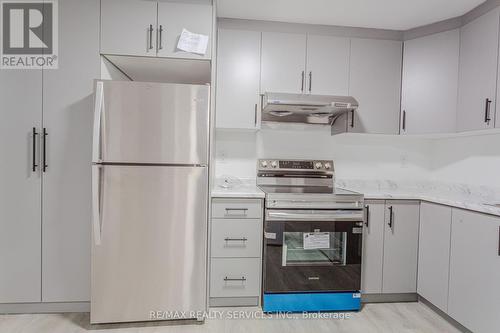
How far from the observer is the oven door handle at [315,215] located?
79.8 inches

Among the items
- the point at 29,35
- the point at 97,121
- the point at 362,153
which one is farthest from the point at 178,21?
the point at 362,153

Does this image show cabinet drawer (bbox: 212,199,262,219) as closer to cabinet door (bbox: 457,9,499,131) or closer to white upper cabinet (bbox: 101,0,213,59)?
white upper cabinet (bbox: 101,0,213,59)

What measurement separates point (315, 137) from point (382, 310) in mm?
1574

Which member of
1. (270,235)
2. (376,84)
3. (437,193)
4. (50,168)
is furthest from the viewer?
(437,193)

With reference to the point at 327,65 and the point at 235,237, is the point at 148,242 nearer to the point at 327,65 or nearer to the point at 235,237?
the point at 235,237

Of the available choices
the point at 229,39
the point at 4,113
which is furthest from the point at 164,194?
the point at 229,39

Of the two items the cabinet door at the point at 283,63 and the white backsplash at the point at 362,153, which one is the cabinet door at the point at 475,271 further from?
the cabinet door at the point at 283,63

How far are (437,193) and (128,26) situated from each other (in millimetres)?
2950

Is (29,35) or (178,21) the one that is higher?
(178,21)

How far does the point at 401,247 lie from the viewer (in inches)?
88.4

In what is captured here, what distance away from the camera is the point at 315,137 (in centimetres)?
267

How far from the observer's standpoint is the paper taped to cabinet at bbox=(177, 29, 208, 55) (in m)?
1.92

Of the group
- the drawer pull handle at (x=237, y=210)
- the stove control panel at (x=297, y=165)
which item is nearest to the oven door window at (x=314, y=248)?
the drawer pull handle at (x=237, y=210)

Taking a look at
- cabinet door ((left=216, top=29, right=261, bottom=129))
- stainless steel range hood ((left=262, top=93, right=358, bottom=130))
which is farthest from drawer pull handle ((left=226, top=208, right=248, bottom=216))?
stainless steel range hood ((left=262, top=93, right=358, bottom=130))
